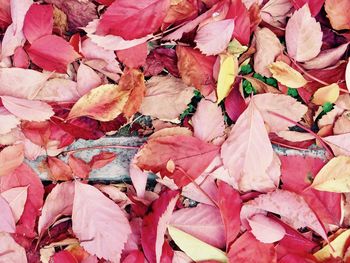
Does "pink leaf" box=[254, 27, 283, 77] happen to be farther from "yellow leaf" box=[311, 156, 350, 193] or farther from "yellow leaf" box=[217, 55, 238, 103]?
"yellow leaf" box=[311, 156, 350, 193]

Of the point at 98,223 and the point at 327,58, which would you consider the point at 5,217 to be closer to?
the point at 98,223

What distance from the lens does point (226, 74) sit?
100 centimetres

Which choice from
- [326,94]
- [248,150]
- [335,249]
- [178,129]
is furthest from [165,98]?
[335,249]

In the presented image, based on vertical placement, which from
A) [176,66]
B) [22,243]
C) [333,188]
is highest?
[176,66]

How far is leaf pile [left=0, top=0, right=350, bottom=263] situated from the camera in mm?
994

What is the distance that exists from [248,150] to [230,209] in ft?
0.34

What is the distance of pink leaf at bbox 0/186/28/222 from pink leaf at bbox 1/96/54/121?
12cm

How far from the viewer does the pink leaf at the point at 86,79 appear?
101 centimetres

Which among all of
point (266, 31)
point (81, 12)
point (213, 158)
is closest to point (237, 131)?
point (213, 158)

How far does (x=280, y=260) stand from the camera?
3.30 ft

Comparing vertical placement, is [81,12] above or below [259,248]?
above

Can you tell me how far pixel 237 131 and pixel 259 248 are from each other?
201 millimetres

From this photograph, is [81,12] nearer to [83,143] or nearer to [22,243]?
[83,143]

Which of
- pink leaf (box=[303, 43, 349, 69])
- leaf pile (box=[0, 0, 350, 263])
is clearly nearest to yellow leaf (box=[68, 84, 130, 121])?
leaf pile (box=[0, 0, 350, 263])
